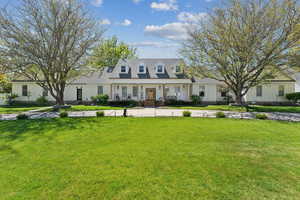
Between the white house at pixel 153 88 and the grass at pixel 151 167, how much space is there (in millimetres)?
16794

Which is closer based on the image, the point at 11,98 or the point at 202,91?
the point at 11,98

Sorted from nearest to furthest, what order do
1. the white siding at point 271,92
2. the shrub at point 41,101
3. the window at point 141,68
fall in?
the shrub at point 41,101 < the white siding at point 271,92 < the window at point 141,68

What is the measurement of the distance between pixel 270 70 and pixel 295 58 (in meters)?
2.82

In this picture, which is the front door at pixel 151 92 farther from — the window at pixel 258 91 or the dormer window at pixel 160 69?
the window at pixel 258 91

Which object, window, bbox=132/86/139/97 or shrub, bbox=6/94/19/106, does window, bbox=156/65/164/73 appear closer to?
window, bbox=132/86/139/97

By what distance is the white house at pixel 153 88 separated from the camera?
24.4 metres

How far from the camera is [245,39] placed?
53.5 feet

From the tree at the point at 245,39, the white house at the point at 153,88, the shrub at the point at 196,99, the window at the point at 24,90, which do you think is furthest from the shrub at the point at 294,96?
the window at the point at 24,90

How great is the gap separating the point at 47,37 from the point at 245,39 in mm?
19257

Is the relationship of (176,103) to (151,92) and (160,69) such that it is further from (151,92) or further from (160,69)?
(160,69)

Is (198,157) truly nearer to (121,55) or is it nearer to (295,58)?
(295,58)

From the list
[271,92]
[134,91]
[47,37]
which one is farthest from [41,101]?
[271,92]

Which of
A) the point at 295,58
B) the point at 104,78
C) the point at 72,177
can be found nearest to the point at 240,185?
the point at 72,177

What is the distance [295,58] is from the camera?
15.6 m
